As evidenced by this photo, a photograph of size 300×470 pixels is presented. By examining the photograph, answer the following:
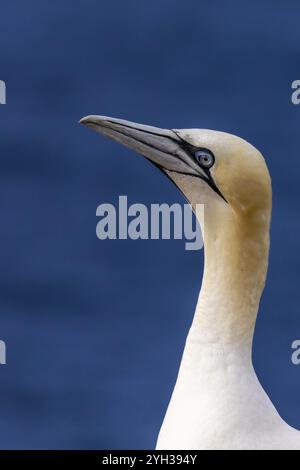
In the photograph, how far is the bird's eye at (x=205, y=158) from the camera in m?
5.91

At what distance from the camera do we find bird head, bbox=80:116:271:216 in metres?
5.79

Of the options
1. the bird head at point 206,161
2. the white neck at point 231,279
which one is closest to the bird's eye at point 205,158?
the bird head at point 206,161

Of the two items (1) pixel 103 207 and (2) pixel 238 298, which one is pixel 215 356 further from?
(1) pixel 103 207

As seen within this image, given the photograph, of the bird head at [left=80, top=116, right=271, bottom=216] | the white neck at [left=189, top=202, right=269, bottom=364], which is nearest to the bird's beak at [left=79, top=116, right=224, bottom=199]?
the bird head at [left=80, top=116, right=271, bottom=216]

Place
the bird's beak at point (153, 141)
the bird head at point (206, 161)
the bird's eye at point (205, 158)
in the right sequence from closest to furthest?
the bird head at point (206, 161)
the bird's eye at point (205, 158)
the bird's beak at point (153, 141)

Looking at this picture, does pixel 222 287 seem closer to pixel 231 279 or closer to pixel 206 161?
pixel 231 279

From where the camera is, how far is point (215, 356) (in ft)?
19.5

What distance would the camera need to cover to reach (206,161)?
5926 mm

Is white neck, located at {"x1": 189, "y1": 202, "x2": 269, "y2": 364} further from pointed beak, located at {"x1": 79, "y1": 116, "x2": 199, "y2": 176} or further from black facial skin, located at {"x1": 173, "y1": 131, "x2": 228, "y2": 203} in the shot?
pointed beak, located at {"x1": 79, "y1": 116, "x2": 199, "y2": 176}

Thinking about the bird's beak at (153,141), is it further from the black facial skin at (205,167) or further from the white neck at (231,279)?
the white neck at (231,279)

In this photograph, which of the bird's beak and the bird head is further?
the bird's beak

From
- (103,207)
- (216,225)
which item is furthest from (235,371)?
(103,207)

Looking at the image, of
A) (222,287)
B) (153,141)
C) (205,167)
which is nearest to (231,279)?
(222,287)

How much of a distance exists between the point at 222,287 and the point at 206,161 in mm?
432
